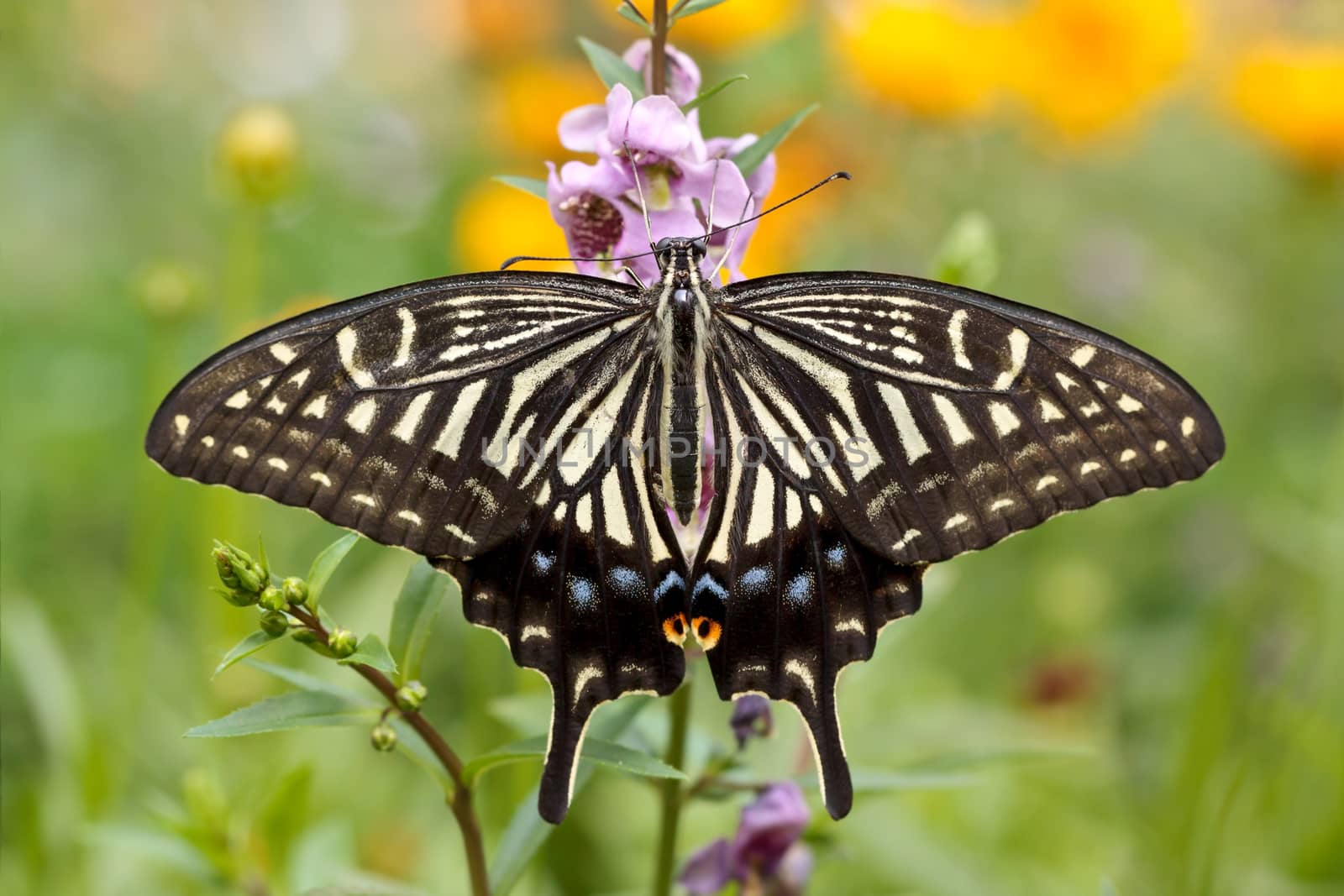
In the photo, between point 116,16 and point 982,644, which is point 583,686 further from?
point 116,16

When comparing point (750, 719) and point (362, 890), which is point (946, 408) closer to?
point (750, 719)

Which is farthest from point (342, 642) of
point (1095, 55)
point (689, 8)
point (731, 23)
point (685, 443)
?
point (1095, 55)

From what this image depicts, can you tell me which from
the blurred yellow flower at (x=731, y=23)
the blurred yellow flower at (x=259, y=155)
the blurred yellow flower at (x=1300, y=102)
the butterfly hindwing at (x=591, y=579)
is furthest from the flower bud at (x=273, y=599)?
the blurred yellow flower at (x=1300, y=102)

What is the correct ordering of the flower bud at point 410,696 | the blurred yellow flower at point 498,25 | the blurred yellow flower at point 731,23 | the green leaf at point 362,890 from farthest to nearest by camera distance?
the blurred yellow flower at point 498,25, the blurred yellow flower at point 731,23, the green leaf at point 362,890, the flower bud at point 410,696

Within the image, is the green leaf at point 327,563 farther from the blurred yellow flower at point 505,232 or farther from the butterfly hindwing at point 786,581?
the blurred yellow flower at point 505,232

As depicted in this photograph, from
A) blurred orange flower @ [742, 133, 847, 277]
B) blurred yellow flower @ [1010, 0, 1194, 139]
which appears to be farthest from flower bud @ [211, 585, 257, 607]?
blurred yellow flower @ [1010, 0, 1194, 139]

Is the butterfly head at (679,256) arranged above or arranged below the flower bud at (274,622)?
above
